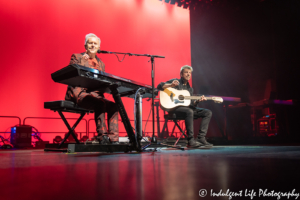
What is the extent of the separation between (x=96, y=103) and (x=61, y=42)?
111 inches

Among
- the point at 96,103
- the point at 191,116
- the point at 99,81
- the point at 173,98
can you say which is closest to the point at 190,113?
the point at 191,116

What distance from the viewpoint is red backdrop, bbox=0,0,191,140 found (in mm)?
4105

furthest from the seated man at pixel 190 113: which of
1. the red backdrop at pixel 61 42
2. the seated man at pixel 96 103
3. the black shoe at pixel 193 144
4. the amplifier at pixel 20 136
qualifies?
the amplifier at pixel 20 136

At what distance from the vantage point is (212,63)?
5867mm

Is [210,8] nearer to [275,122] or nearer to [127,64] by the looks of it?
[127,64]

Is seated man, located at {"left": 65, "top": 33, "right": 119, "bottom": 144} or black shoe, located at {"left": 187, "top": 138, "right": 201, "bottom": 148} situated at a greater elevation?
seated man, located at {"left": 65, "top": 33, "right": 119, "bottom": 144}

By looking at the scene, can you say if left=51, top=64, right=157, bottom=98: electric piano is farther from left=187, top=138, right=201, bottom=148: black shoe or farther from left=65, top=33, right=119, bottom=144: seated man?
left=187, top=138, right=201, bottom=148: black shoe

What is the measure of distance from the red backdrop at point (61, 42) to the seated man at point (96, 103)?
83.4 inches

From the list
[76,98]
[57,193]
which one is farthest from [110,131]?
[57,193]

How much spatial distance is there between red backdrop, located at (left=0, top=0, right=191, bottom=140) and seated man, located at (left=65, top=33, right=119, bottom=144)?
2118 mm

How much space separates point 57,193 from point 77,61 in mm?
2051

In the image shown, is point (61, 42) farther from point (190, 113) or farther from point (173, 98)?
point (190, 113)

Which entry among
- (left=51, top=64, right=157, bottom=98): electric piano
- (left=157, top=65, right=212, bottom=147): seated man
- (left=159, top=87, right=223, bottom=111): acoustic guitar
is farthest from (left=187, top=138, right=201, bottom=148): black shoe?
(left=51, top=64, right=157, bottom=98): electric piano

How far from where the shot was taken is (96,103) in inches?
87.4
